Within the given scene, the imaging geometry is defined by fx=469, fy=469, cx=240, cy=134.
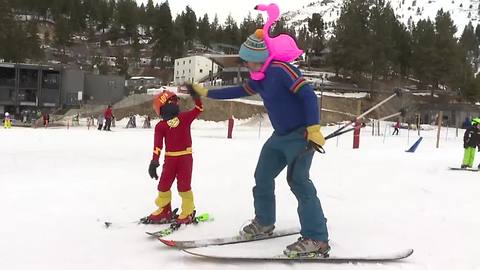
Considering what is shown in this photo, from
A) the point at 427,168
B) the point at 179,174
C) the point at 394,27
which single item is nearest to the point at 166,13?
the point at 394,27

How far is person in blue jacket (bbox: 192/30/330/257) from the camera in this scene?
3.70m

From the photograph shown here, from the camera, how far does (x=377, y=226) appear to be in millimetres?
4918

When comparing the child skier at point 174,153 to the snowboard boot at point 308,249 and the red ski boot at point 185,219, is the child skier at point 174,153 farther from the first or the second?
the snowboard boot at point 308,249

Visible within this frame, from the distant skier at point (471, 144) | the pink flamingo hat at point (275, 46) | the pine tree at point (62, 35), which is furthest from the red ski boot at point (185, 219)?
the pine tree at point (62, 35)

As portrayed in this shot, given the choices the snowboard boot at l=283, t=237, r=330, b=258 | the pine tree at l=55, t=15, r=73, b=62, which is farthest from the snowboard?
the pine tree at l=55, t=15, r=73, b=62

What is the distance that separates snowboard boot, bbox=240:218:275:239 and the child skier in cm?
66

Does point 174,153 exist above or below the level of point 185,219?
above

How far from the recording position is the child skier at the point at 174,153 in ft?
15.0

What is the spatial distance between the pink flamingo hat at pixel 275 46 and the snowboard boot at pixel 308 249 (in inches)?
55.3

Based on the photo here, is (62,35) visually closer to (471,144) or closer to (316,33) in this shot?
(316,33)

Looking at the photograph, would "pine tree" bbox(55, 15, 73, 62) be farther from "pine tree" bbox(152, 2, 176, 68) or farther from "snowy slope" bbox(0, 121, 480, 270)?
"snowy slope" bbox(0, 121, 480, 270)

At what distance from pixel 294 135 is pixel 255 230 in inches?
37.8

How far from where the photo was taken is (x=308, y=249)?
368 centimetres

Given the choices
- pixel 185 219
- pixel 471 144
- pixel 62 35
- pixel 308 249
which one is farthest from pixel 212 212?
pixel 62 35
